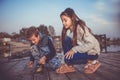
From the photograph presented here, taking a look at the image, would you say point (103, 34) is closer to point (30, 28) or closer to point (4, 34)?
point (30, 28)

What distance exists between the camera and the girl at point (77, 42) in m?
1.73

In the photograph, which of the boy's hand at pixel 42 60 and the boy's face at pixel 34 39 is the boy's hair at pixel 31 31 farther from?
the boy's hand at pixel 42 60

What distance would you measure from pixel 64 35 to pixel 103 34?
0.88 feet

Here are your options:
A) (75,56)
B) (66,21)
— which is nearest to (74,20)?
(66,21)

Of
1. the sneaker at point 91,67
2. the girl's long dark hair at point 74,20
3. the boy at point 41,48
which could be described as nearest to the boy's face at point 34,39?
the boy at point 41,48

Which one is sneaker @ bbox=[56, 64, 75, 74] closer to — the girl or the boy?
the girl

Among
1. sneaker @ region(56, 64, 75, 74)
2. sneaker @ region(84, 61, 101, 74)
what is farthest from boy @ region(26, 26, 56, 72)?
sneaker @ region(84, 61, 101, 74)

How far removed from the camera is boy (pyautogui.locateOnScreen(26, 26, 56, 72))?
181 cm

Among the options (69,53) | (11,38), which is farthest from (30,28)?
(69,53)

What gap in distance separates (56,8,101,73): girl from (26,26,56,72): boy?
98 mm

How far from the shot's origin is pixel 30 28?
5.84 feet

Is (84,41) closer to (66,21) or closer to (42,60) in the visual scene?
(66,21)

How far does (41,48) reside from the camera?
72.4 inches

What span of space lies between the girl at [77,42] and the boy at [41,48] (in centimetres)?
10
